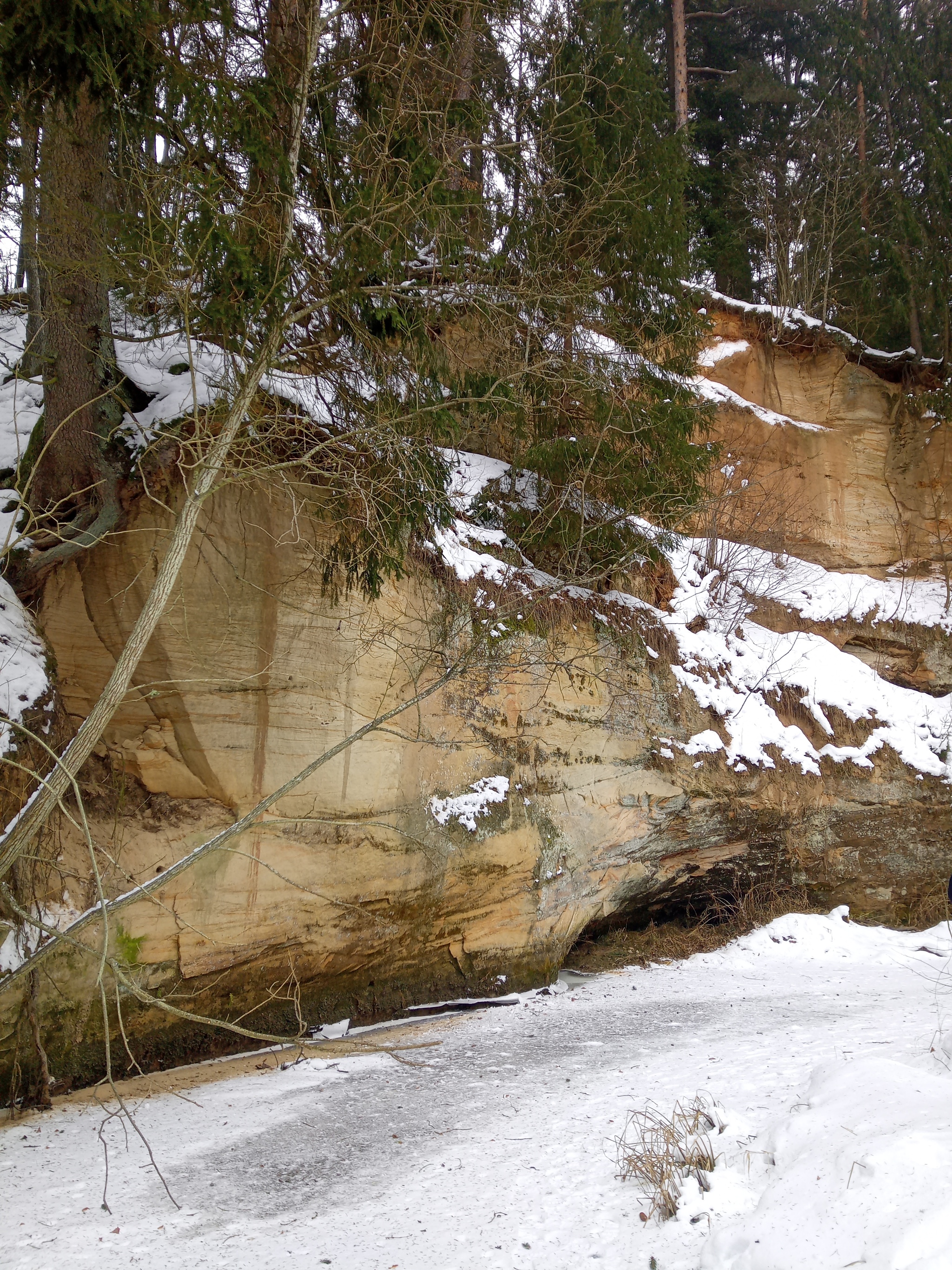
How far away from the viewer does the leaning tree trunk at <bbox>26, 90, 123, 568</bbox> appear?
6316 millimetres

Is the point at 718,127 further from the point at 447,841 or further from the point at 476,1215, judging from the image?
the point at 476,1215

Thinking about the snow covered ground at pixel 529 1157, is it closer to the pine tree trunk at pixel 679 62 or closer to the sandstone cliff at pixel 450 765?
the sandstone cliff at pixel 450 765

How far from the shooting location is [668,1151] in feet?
14.3

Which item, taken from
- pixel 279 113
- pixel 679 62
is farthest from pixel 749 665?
pixel 679 62

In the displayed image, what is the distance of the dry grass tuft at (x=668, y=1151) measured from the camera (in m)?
4.14

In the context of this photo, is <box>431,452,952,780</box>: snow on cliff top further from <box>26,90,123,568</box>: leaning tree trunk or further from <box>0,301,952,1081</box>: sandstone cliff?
<box>26,90,123,568</box>: leaning tree trunk

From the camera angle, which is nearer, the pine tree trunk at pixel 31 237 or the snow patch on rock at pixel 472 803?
the pine tree trunk at pixel 31 237

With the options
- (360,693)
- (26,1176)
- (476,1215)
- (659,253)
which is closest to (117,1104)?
(26,1176)

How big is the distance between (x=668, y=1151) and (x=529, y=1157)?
95 centimetres

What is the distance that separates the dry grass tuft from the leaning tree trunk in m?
5.48

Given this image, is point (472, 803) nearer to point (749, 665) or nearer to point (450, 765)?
point (450, 765)

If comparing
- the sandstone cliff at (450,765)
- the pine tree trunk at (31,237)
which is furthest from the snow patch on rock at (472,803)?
the pine tree trunk at (31,237)

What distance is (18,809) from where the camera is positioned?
6.67 metres

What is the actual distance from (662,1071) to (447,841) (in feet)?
10.9
